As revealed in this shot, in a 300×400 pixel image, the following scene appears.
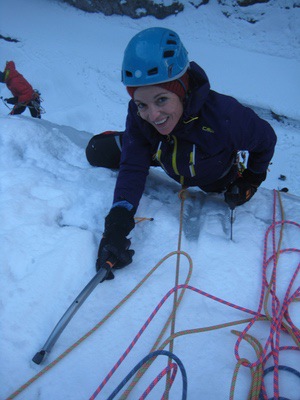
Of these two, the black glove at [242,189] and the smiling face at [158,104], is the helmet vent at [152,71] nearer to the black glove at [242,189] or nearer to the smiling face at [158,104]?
the smiling face at [158,104]

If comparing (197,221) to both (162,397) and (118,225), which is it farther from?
(162,397)

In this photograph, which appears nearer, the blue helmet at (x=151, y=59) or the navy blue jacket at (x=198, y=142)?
the blue helmet at (x=151, y=59)

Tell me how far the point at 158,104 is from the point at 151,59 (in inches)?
6.9

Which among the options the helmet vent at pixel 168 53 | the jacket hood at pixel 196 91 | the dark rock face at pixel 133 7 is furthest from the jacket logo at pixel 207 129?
the dark rock face at pixel 133 7

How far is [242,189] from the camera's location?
1815 mm

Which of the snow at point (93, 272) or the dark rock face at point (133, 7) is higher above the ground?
the dark rock face at point (133, 7)

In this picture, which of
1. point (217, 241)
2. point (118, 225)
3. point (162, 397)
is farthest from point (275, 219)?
point (162, 397)

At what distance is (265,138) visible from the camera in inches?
64.6

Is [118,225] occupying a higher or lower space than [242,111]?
lower

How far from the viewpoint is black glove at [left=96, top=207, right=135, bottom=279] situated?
1396 mm

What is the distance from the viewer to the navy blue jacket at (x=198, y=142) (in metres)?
1.46

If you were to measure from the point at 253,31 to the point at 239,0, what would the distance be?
75 centimetres

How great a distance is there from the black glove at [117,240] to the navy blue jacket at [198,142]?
11cm

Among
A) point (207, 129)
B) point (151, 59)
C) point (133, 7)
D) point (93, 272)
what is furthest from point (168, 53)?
point (133, 7)
